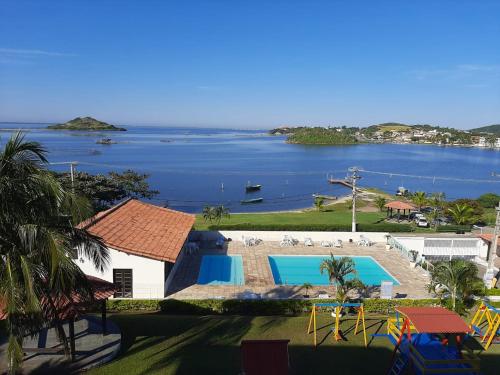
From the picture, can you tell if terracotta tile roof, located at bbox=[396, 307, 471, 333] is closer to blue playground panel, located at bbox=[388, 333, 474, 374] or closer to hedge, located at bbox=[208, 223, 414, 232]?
blue playground panel, located at bbox=[388, 333, 474, 374]

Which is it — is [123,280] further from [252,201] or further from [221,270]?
[252,201]

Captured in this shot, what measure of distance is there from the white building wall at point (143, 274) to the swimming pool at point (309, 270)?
6.24 metres

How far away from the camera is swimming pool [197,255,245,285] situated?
21109mm

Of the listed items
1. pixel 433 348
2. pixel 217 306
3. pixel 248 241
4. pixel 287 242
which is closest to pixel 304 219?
pixel 287 242

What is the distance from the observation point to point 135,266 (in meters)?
18.3

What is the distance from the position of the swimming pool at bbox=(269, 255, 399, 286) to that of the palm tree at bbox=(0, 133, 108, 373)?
48.3 feet

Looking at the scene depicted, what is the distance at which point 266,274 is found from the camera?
2212 centimetres

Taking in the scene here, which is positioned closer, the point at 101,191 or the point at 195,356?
the point at 195,356

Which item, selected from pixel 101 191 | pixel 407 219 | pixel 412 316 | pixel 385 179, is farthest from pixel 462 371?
pixel 385 179

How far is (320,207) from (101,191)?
23903 mm

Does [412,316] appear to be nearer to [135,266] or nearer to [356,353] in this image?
[356,353]

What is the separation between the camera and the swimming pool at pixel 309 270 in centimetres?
2262

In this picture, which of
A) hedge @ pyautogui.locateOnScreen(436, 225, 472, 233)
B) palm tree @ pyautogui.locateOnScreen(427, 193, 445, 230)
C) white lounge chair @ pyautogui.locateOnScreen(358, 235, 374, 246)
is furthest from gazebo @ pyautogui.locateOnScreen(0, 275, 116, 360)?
palm tree @ pyautogui.locateOnScreen(427, 193, 445, 230)

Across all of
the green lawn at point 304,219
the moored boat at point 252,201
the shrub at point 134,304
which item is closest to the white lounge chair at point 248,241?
the green lawn at point 304,219
